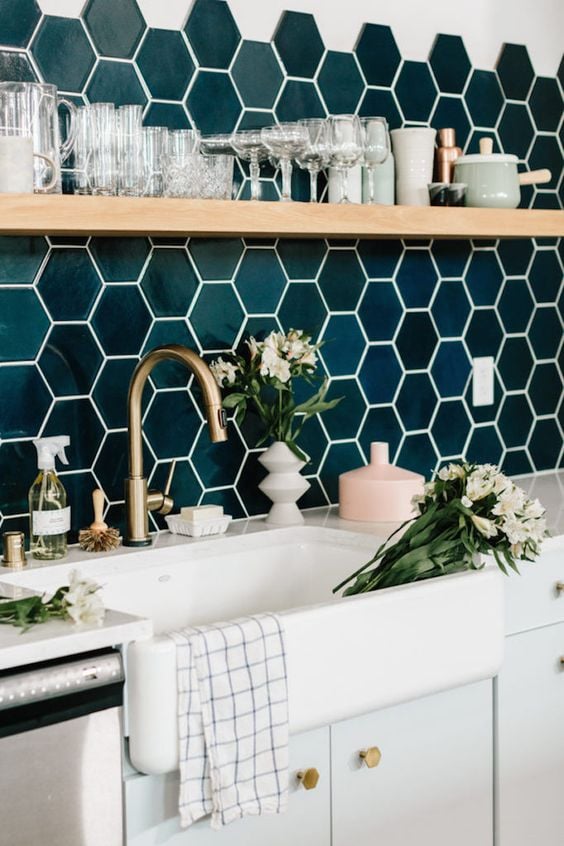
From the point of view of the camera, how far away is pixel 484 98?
319 centimetres

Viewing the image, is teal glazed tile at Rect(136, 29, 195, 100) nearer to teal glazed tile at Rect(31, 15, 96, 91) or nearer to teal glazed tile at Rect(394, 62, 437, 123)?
teal glazed tile at Rect(31, 15, 96, 91)

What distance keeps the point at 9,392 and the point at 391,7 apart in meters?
1.35

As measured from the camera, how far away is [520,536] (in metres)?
2.20

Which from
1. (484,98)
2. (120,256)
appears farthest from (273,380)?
(484,98)

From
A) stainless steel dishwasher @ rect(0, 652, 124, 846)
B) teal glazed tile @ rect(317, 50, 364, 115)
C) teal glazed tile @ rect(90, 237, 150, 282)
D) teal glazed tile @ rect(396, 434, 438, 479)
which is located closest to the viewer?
stainless steel dishwasher @ rect(0, 652, 124, 846)

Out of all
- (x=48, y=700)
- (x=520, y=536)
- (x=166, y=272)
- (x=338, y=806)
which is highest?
(x=166, y=272)

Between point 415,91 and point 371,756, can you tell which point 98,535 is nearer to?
point 371,756

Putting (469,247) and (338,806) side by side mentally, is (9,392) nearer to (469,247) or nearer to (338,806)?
(338,806)

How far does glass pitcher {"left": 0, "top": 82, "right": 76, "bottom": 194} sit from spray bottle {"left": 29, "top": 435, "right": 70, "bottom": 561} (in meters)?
0.48

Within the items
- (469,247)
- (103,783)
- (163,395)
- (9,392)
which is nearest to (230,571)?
(163,395)

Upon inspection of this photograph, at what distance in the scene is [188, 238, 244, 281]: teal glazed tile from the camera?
8.79 ft

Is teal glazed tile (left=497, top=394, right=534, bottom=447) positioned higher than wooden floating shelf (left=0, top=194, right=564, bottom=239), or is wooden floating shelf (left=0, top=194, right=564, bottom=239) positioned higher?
wooden floating shelf (left=0, top=194, right=564, bottom=239)

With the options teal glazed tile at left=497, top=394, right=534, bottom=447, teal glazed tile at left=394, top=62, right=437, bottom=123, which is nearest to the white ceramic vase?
teal glazed tile at left=497, top=394, right=534, bottom=447

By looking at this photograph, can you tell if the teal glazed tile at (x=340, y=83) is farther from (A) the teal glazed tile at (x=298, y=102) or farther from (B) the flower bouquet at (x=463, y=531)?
(B) the flower bouquet at (x=463, y=531)
